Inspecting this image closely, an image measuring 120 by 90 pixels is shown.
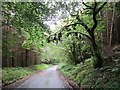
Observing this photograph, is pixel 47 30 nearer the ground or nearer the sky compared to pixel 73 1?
nearer the ground

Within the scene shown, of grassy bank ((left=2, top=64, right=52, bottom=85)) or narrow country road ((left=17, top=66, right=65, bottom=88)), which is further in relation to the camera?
grassy bank ((left=2, top=64, right=52, bottom=85))

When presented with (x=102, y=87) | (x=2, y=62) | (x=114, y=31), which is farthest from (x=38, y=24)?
(x=2, y=62)

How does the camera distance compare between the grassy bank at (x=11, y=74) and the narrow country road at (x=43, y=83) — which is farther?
the grassy bank at (x=11, y=74)

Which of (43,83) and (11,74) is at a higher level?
(11,74)

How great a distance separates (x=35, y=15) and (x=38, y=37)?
2.20 metres

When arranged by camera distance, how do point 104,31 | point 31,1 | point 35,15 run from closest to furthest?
1. point 31,1
2. point 35,15
3. point 104,31

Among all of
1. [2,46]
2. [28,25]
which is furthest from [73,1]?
[2,46]

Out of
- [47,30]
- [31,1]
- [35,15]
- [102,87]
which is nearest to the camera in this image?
[102,87]

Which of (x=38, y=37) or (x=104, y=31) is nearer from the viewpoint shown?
(x=38, y=37)

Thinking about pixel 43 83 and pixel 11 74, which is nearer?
pixel 43 83

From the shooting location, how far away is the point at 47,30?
14266 millimetres

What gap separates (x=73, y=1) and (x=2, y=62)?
642 inches

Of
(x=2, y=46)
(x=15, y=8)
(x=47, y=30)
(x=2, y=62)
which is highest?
(x=15, y=8)

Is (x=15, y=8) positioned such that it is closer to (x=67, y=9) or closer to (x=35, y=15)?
(x=35, y=15)
